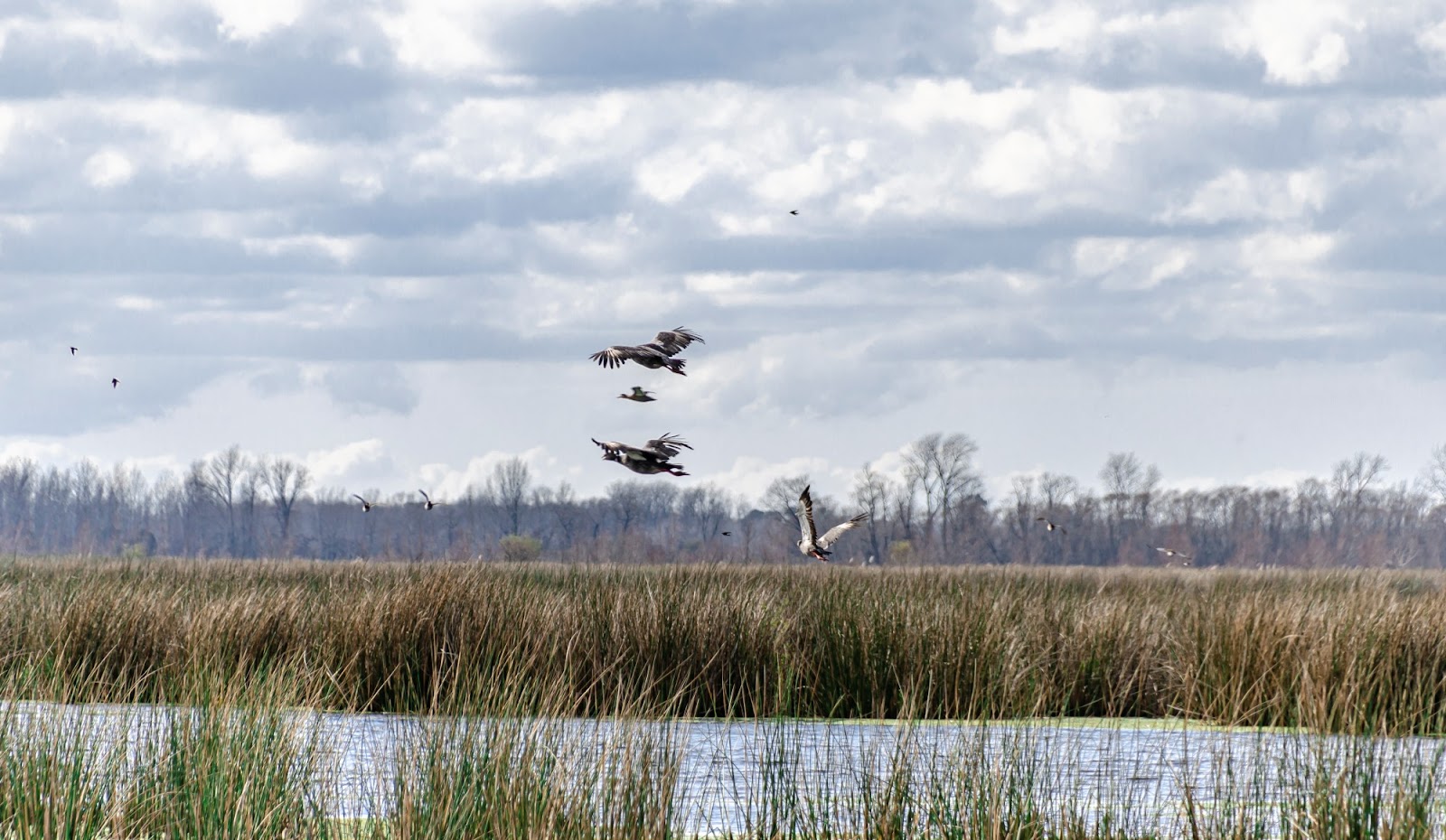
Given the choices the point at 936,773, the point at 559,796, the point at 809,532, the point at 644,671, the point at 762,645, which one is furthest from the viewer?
the point at 762,645

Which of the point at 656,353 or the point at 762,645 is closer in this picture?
the point at 656,353

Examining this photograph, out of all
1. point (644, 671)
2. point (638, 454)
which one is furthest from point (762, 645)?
point (638, 454)

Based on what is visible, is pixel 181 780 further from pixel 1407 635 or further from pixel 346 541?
pixel 346 541

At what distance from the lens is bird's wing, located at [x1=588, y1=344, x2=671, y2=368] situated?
5.37 metres

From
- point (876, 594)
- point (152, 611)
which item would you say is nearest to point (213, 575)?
point (152, 611)

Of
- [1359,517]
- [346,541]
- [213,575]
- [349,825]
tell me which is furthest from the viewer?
[346,541]

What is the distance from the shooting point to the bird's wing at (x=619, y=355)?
5.37 meters

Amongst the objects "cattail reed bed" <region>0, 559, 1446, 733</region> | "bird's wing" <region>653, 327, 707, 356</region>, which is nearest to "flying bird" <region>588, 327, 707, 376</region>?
"bird's wing" <region>653, 327, 707, 356</region>

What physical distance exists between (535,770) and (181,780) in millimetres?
1337

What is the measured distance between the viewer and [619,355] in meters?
5.50

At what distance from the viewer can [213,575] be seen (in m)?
18.2

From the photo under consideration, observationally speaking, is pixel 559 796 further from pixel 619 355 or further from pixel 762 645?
pixel 762 645

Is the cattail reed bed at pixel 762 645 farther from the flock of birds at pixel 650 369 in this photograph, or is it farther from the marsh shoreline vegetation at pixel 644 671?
the flock of birds at pixel 650 369

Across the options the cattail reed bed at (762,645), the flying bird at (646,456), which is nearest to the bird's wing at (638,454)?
the flying bird at (646,456)
